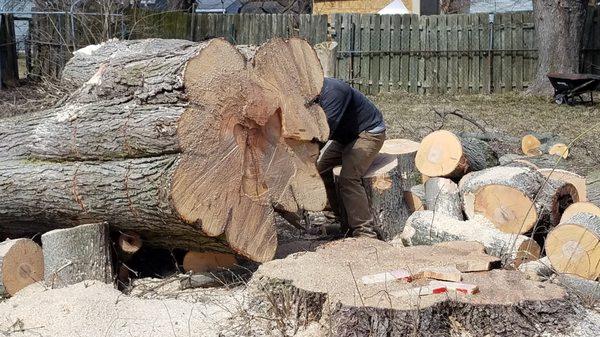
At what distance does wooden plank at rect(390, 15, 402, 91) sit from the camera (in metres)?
17.8

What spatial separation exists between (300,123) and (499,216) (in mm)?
1891

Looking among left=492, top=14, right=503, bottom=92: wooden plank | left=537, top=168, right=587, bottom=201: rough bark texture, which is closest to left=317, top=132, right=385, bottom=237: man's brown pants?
left=537, top=168, right=587, bottom=201: rough bark texture

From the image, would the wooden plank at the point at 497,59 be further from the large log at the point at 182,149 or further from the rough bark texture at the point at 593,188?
the large log at the point at 182,149

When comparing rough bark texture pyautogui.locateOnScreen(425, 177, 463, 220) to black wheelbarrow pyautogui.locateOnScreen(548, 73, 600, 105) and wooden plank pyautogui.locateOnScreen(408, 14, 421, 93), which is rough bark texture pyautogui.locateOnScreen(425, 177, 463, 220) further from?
wooden plank pyautogui.locateOnScreen(408, 14, 421, 93)

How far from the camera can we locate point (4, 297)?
5.62 meters

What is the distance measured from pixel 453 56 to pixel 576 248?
486 inches

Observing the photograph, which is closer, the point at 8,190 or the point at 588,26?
the point at 8,190

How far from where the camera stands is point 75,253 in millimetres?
5566

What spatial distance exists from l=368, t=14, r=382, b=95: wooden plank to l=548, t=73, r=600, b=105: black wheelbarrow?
394 centimetres

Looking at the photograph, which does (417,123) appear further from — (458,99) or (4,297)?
(4,297)

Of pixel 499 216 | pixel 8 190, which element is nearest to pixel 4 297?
pixel 8 190

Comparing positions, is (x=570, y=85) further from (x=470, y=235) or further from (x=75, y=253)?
(x=75, y=253)

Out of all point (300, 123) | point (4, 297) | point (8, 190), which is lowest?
point (4, 297)

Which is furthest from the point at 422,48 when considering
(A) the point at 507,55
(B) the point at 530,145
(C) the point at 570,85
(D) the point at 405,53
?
(B) the point at 530,145
